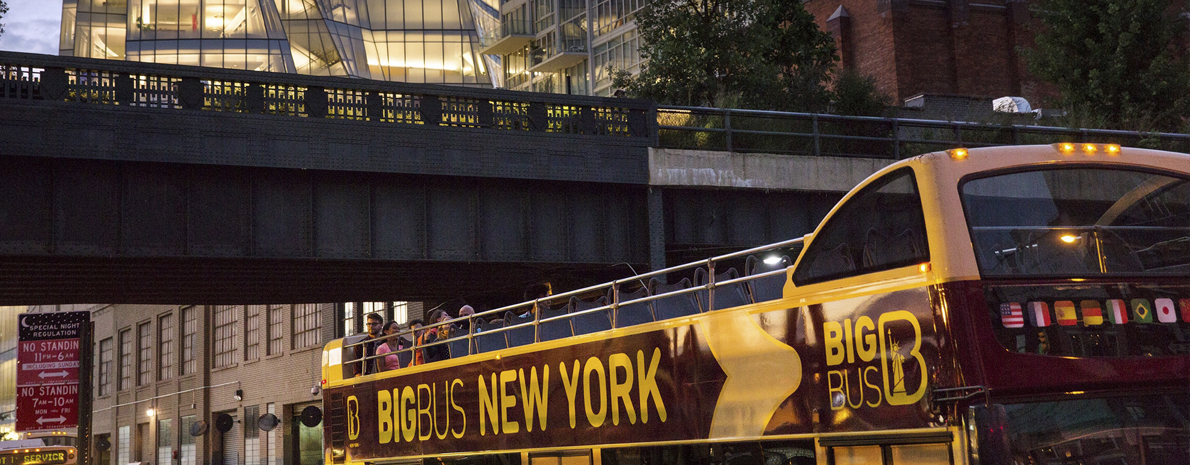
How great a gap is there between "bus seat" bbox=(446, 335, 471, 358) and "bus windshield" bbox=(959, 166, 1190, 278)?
249 inches

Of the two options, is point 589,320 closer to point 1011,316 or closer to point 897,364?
point 897,364

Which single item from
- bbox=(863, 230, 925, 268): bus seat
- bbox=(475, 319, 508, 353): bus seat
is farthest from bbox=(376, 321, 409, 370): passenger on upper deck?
bbox=(863, 230, 925, 268): bus seat

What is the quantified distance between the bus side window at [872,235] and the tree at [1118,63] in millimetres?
28118

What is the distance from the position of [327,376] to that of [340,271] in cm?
972

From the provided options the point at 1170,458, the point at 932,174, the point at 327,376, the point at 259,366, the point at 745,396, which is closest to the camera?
the point at 1170,458

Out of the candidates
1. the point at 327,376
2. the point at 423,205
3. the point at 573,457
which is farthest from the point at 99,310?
the point at 573,457

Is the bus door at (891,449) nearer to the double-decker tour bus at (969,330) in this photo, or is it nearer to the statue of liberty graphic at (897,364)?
the double-decker tour bus at (969,330)

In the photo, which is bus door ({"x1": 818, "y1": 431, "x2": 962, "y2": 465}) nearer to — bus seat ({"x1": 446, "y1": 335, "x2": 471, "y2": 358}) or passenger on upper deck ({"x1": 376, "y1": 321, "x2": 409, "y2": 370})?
bus seat ({"x1": 446, "y1": 335, "x2": 471, "y2": 358})

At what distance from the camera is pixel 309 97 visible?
2122 centimetres

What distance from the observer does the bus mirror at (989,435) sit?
19.5 ft

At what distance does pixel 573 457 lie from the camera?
9.61m

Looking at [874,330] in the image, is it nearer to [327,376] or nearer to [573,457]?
[573,457]

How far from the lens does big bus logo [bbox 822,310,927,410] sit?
20.7 ft

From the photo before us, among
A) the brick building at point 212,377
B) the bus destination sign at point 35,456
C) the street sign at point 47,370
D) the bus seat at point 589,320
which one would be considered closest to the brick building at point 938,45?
the brick building at point 212,377
